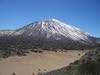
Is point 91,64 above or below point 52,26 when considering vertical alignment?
below

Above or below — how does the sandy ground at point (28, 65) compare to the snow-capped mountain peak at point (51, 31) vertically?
below

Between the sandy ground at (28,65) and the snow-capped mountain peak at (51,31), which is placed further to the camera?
the snow-capped mountain peak at (51,31)

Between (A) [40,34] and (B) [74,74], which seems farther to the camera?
(A) [40,34]

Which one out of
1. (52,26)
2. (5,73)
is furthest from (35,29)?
(5,73)

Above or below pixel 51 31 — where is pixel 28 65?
below

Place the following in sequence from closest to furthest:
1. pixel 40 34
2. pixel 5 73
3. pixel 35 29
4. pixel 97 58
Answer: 1. pixel 97 58
2. pixel 5 73
3. pixel 40 34
4. pixel 35 29

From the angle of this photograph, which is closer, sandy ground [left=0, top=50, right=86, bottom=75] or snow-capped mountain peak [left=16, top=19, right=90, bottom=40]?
sandy ground [left=0, top=50, right=86, bottom=75]

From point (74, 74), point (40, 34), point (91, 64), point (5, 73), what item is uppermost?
point (40, 34)

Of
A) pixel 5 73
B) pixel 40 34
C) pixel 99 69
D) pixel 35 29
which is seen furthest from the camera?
pixel 35 29

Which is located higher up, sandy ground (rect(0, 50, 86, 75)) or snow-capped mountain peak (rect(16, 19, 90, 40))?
snow-capped mountain peak (rect(16, 19, 90, 40))

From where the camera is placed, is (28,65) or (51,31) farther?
(51,31)

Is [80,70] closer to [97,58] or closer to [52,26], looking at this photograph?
[97,58]
